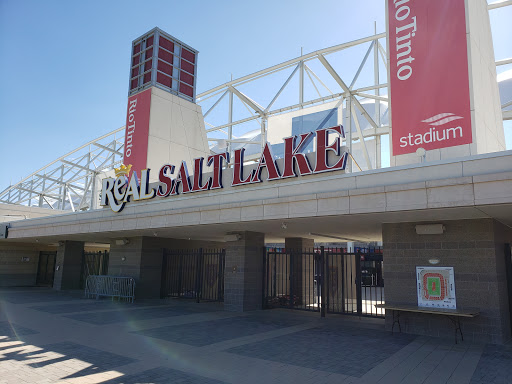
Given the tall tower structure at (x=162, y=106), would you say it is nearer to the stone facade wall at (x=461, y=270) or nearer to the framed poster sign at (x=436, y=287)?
the stone facade wall at (x=461, y=270)

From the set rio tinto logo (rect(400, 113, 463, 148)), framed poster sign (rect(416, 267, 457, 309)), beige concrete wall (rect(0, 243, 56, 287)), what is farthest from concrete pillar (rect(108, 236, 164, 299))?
rio tinto logo (rect(400, 113, 463, 148))

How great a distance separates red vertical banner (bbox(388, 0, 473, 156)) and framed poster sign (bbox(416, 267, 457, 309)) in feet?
11.9

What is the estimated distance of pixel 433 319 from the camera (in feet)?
36.7

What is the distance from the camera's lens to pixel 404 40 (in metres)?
13.0

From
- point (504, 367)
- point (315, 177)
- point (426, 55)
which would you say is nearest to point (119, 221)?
point (315, 177)

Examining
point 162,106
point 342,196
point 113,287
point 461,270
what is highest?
point 162,106

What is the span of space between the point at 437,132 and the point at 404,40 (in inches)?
135

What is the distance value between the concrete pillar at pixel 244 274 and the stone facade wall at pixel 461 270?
20.0 ft

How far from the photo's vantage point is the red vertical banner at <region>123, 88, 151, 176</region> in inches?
843

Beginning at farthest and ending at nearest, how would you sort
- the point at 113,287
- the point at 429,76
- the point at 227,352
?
the point at 113,287 → the point at 429,76 → the point at 227,352

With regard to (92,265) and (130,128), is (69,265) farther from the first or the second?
(130,128)

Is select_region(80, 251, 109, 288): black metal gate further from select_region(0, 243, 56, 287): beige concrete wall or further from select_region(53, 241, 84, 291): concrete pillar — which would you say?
select_region(0, 243, 56, 287): beige concrete wall

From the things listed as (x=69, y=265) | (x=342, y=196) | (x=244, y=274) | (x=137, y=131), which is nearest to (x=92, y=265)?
(x=69, y=265)

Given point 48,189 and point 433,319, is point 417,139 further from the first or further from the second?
point 48,189
